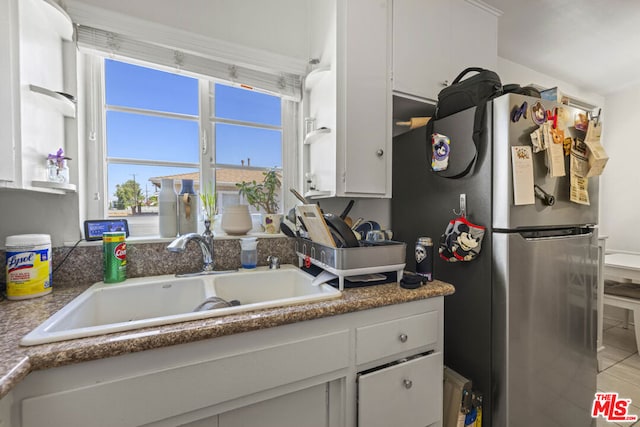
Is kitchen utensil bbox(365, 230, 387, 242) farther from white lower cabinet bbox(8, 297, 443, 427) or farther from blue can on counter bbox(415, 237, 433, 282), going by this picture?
white lower cabinet bbox(8, 297, 443, 427)

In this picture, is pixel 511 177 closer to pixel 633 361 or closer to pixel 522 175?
pixel 522 175

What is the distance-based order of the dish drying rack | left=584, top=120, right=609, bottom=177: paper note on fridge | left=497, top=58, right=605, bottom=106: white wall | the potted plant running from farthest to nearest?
left=497, top=58, right=605, bottom=106: white wall, the potted plant, left=584, top=120, right=609, bottom=177: paper note on fridge, the dish drying rack

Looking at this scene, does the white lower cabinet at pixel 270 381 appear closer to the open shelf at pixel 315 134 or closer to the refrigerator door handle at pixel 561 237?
the refrigerator door handle at pixel 561 237

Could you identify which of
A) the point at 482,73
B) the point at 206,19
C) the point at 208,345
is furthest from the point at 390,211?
the point at 206,19

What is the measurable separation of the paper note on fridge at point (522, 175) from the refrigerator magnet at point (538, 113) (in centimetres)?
14

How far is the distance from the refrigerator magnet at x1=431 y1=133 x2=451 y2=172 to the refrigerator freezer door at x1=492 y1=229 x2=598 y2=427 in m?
0.40

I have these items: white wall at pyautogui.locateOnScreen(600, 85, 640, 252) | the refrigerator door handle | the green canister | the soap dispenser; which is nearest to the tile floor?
white wall at pyautogui.locateOnScreen(600, 85, 640, 252)

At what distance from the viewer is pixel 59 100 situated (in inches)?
35.5

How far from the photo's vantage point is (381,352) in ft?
3.00

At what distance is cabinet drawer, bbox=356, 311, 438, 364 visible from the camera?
885 millimetres

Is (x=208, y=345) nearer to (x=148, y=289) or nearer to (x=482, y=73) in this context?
(x=148, y=289)

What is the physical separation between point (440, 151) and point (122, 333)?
4.53 feet

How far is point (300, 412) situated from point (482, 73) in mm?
1544

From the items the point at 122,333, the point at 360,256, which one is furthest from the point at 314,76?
the point at 122,333
